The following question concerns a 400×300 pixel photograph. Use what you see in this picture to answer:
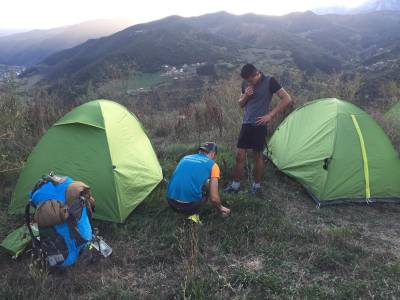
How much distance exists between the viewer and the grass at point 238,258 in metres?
3.29

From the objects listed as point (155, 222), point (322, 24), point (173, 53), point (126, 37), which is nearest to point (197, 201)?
point (155, 222)

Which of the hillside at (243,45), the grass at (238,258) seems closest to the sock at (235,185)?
the grass at (238,258)

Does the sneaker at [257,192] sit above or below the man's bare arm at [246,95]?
below

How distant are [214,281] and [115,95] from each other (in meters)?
A: 7.89

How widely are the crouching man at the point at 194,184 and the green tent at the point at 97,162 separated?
2.07 feet

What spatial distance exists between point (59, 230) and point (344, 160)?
12.3 ft

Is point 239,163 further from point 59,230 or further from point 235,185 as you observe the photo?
point 59,230

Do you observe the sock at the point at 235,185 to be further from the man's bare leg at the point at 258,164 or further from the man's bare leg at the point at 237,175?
the man's bare leg at the point at 258,164

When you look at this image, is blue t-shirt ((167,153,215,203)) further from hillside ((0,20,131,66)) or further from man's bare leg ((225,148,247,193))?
hillside ((0,20,131,66))

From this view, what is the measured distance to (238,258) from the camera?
12.5ft

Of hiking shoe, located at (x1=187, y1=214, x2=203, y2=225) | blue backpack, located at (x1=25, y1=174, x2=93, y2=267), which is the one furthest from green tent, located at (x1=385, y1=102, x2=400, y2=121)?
blue backpack, located at (x1=25, y1=174, x2=93, y2=267)

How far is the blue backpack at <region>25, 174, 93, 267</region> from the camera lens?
348cm

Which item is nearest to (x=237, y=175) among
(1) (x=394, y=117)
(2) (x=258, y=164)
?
(2) (x=258, y=164)

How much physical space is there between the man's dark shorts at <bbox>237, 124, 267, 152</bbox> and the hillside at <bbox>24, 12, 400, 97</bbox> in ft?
130
